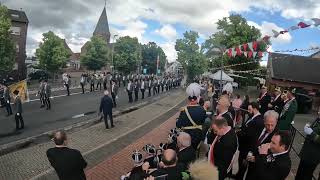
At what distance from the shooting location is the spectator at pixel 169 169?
4.84 metres

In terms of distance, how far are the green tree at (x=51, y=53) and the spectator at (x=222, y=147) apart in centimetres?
5632

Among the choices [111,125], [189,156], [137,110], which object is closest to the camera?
[189,156]

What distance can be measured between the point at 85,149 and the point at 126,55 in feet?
243

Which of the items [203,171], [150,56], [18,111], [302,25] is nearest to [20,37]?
[18,111]

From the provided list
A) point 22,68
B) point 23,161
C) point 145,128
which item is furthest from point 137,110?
point 22,68

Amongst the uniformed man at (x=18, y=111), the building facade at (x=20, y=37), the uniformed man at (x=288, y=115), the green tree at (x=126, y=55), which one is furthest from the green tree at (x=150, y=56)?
the uniformed man at (x=288, y=115)

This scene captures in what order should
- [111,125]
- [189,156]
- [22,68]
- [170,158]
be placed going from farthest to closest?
[22,68], [111,125], [189,156], [170,158]

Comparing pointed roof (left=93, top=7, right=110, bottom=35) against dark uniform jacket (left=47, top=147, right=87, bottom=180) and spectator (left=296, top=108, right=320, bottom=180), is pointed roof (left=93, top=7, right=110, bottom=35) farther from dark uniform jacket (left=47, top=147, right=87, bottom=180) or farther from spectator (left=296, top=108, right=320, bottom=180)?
dark uniform jacket (left=47, top=147, right=87, bottom=180)

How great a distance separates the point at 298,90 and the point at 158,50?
80970 mm

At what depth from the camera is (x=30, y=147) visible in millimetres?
12820

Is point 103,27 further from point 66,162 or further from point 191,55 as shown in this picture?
point 66,162

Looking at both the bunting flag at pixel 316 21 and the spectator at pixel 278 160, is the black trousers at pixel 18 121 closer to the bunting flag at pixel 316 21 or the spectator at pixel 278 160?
the bunting flag at pixel 316 21

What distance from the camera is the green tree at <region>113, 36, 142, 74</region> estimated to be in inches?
3371

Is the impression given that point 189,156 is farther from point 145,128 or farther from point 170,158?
point 145,128
